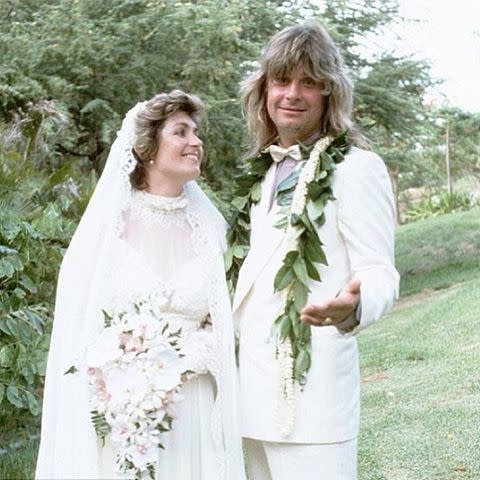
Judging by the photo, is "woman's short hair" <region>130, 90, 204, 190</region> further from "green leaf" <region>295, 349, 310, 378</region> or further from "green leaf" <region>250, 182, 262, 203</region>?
"green leaf" <region>295, 349, 310, 378</region>

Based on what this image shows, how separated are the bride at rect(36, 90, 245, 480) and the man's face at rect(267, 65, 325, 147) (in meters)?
0.37

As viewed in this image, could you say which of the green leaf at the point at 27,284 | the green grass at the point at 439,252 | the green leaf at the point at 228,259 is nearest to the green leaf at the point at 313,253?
the green leaf at the point at 228,259

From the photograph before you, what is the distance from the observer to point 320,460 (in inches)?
119

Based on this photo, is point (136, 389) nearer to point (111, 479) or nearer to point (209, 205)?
Answer: point (111, 479)

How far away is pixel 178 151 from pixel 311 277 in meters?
0.70

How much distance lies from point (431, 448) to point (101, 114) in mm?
6768

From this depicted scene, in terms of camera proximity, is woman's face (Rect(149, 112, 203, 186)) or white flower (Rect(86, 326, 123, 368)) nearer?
white flower (Rect(86, 326, 123, 368))

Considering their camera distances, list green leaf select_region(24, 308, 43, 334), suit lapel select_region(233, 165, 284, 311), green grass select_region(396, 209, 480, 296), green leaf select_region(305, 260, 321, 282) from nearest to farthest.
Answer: green leaf select_region(305, 260, 321, 282), suit lapel select_region(233, 165, 284, 311), green leaf select_region(24, 308, 43, 334), green grass select_region(396, 209, 480, 296)

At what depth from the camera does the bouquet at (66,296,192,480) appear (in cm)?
314

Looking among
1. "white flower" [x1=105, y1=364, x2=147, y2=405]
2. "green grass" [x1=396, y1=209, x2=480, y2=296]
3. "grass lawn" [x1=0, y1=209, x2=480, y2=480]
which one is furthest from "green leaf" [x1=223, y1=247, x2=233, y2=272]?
"green grass" [x1=396, y1=209, x2=480, y2=296]

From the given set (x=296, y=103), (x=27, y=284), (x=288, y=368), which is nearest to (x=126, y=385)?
(x=288, y=368)

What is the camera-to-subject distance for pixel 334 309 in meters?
2.71

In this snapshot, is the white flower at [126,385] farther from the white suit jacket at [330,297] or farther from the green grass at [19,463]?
the green grass at [19,463]

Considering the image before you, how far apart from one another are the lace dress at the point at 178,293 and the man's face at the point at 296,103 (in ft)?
1.74
